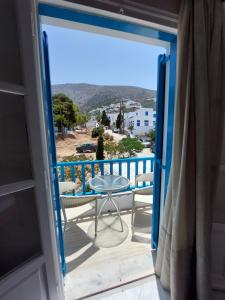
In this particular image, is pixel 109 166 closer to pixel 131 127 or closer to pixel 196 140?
pixel 131 127

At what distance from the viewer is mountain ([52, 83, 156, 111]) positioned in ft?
8.45

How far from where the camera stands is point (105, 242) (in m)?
1.97

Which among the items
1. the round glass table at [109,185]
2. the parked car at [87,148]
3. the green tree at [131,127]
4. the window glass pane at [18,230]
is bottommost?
the round glass table at [109,185]

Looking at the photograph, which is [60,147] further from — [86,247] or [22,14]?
[22,14]

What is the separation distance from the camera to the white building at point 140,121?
2.88 meters

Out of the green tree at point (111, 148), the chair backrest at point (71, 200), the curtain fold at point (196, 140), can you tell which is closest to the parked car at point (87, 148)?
the green tree at point (111, 148)

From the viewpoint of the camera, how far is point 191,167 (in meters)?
1.11

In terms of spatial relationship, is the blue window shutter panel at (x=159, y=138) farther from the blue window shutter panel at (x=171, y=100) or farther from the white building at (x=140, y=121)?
the white building at (x=140, y=121)

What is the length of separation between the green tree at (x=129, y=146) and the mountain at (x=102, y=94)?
2.10 feet

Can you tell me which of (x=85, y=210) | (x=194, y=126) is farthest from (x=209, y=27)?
(x=85, y=210)

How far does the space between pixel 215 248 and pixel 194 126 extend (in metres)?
0.96

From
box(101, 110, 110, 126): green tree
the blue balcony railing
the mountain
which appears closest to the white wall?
the mountain

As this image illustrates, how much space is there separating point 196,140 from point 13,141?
3.37ft

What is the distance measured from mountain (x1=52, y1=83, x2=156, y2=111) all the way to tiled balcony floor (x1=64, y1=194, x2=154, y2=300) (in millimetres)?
1751
